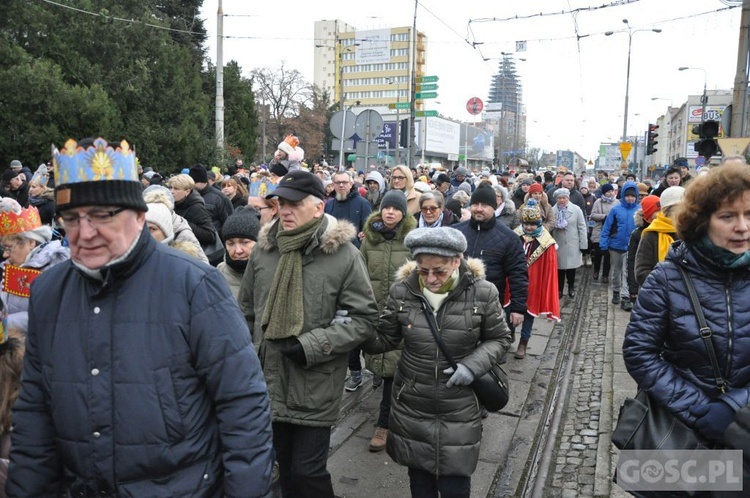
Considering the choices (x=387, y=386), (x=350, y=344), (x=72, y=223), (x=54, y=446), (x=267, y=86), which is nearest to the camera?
(x=72, y=223)

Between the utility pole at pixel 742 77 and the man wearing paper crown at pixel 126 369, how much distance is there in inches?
444

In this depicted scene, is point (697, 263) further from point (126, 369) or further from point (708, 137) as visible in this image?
point (708, 137)

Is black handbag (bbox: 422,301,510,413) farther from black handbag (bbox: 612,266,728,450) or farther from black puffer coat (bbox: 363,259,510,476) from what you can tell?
black handbag (bbox: 612,266,728,450)

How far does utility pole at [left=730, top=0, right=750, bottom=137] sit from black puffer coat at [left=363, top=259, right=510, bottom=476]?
374 inches

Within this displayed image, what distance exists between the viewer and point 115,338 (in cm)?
197

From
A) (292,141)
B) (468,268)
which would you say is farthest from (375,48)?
(468,268)

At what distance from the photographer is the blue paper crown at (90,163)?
1945mm

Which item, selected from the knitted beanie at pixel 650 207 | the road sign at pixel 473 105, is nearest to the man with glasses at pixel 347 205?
the knitted beanie at pixel 650 207

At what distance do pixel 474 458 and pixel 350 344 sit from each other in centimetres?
92

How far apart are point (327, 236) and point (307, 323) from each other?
1.55 ft

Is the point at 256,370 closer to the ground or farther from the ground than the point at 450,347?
farther from the ground

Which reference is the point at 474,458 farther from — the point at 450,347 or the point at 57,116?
the point at 57,116

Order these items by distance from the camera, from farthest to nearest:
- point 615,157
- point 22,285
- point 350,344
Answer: point 615,157 → point 22,285 → point 350,344

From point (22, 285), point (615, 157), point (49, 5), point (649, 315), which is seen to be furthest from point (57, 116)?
point (615, 157)
